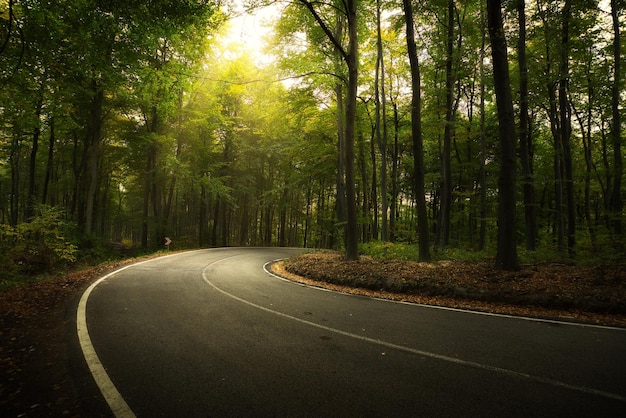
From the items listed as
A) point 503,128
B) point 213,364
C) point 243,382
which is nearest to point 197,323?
point 213,364

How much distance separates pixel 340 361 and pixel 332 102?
1880 cm

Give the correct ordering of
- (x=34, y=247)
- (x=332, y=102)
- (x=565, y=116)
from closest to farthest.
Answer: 1. (x=34, y=247)
2. (x=565, y=116)
3. (x=332, y=102)

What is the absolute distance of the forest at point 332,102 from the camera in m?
9.08

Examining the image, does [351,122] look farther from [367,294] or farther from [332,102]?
[332,102]

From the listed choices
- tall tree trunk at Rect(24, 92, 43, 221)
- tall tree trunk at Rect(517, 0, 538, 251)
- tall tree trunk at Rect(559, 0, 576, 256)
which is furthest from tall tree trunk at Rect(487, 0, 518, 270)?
tall tree trunk at Rect(24, 92, 43, 221)

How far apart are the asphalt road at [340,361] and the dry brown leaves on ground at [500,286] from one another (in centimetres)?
112

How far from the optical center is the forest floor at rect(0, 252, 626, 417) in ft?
11.1

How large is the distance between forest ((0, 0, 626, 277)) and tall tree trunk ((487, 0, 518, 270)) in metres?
0.05

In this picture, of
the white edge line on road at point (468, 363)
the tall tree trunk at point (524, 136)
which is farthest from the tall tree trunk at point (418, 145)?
the white edge line on road at point (468, 363)

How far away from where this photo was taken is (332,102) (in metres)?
20.1

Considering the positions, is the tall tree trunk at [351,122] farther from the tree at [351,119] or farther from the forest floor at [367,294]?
the forest floor at [367,294]

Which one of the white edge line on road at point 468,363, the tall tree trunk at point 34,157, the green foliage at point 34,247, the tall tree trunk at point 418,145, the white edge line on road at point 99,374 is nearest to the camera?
the white edge line on road at point 99,374

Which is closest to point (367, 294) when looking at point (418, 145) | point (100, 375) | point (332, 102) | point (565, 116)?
point (418, 145)

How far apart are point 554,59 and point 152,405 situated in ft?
59.5
